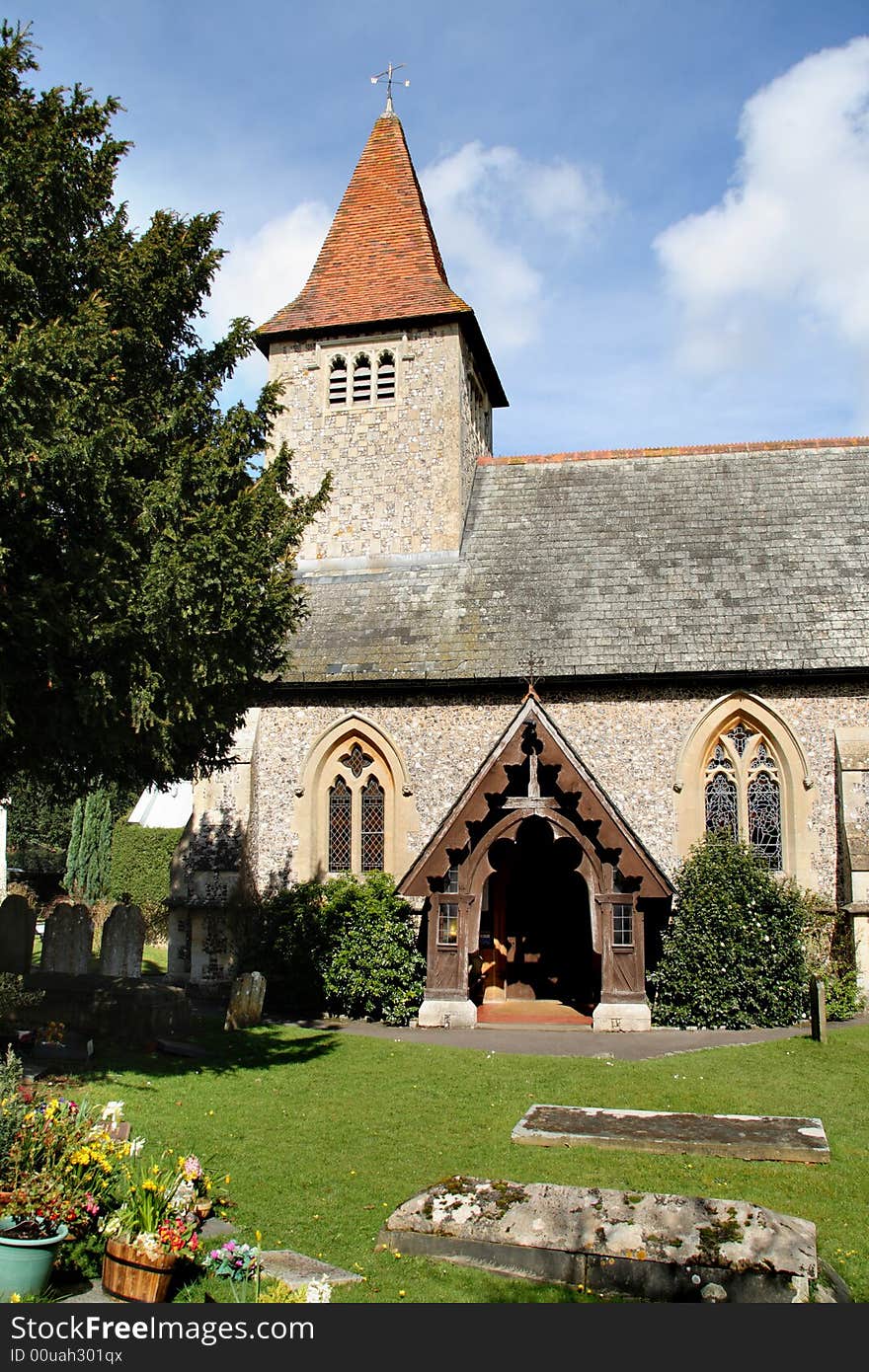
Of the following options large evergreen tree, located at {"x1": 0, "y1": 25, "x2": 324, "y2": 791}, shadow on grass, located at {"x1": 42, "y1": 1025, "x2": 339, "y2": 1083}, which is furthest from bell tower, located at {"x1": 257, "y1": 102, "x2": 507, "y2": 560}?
shadow on grass, located at {"x1": 42, "y1": 1025, "x2": 339, "y2": 1083}

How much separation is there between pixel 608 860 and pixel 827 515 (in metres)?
8.33

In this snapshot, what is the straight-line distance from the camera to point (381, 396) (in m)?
20.9

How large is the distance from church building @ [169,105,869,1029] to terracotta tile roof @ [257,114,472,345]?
0.29 meters

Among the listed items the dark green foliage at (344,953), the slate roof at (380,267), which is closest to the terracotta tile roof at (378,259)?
the slate roof at (380,267)

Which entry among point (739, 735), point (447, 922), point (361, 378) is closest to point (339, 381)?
point (361, 378)

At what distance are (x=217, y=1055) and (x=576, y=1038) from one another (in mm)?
4706

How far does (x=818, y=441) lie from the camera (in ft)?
66.2

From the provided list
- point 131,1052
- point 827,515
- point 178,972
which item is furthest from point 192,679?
point 827,515

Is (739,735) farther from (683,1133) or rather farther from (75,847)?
(75,847)

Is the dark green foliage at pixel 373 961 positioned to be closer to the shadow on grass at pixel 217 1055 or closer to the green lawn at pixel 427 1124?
the shadow on grass at pixel 217 1055

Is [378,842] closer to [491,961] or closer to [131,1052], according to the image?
[491,961]

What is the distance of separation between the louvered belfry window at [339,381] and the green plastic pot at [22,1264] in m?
18.0

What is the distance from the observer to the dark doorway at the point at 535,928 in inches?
672

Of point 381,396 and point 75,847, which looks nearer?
point 381,396
